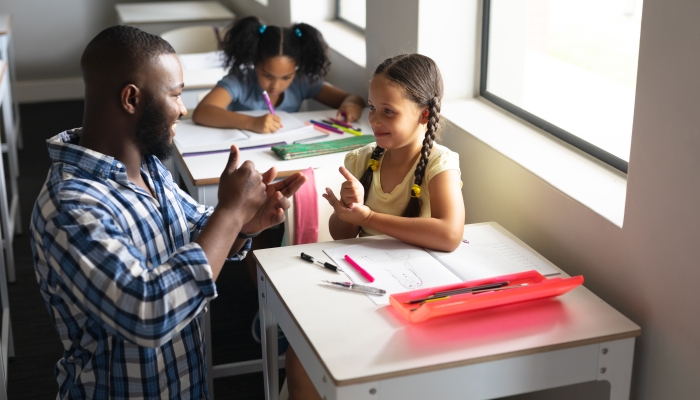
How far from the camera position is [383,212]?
6.66 feet

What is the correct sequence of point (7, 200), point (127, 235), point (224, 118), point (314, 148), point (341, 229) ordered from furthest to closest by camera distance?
point (7, 200) < point (224, 118) < point (314, 148) < point (341, 229) < point (127, 235)

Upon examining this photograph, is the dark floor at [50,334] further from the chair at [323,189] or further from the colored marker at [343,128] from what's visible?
the colored marker at [343,128]

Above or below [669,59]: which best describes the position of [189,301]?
below

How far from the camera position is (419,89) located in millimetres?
1928

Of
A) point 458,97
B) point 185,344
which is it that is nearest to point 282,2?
point 458,97

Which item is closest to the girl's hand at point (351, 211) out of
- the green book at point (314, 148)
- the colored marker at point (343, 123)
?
the green book at point (314, 148)

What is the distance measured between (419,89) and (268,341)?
0.74 metres

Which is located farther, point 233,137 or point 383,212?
point 233,137

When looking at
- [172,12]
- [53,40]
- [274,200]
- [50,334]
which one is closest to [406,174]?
[274,200]

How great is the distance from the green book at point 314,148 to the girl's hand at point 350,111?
0.27 metres

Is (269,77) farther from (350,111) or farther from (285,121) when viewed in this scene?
(350,111)

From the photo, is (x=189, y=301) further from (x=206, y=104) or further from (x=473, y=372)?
(x=206, y=104)

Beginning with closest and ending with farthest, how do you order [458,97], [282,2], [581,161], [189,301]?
[189,301] < [581,161] < [458,97] < [282,2]

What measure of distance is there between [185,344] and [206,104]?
1538mm
